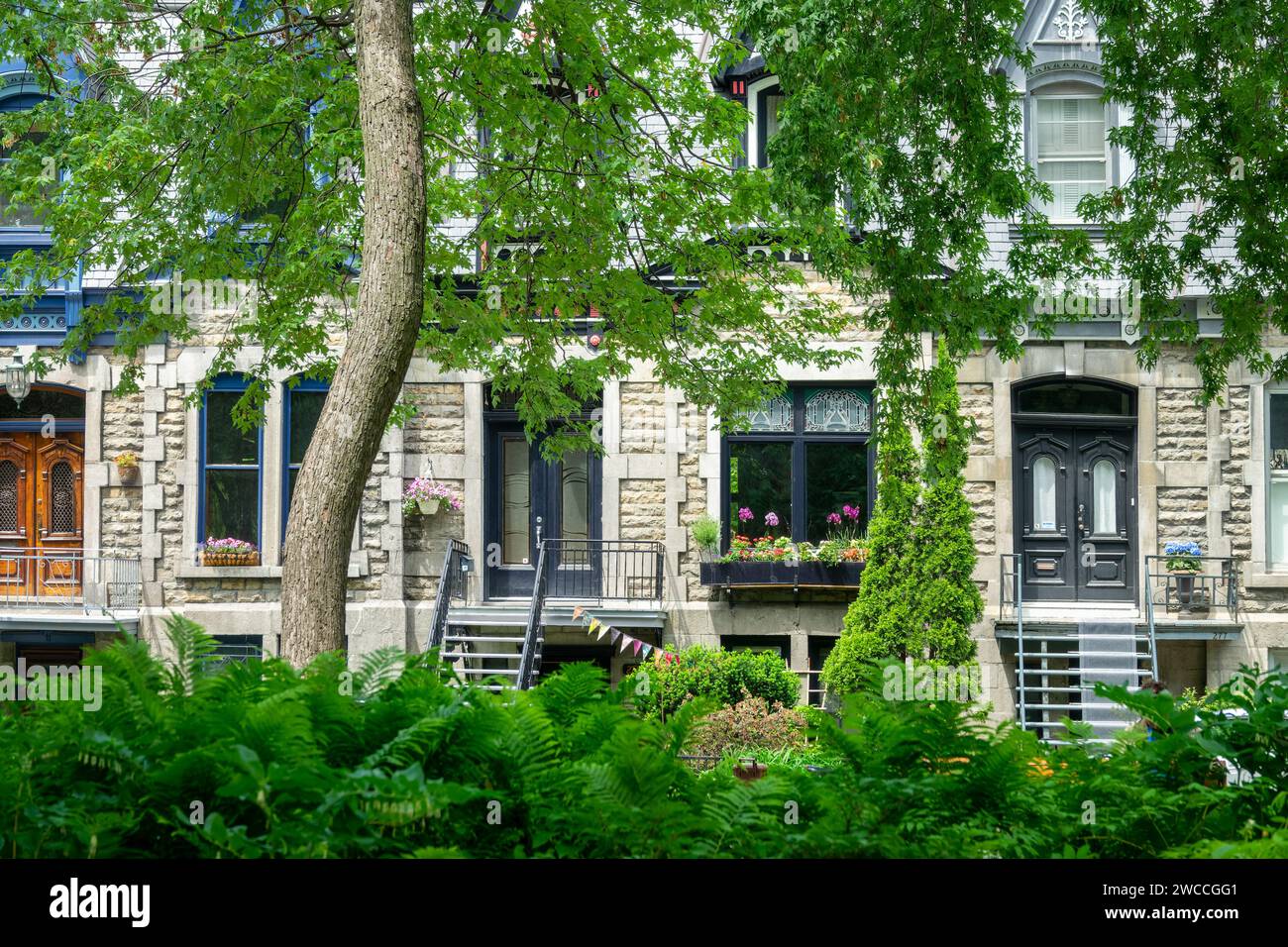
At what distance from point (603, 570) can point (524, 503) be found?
5.25ft

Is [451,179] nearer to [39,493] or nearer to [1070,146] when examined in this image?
[39,493]

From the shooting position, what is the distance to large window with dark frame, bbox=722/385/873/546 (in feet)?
53.4

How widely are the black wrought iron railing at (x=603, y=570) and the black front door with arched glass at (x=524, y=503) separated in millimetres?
173

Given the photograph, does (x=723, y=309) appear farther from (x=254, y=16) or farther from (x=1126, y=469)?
(x=1126, y=469)

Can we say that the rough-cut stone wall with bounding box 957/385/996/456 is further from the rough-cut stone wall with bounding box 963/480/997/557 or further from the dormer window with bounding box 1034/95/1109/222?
the dormer window with bounding box 1034/95/1109/222

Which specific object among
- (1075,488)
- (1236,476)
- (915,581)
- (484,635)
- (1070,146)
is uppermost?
(1070,146)

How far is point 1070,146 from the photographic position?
653 inches

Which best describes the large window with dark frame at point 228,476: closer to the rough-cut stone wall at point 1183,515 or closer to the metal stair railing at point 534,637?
the metal stair railing at point 534,637

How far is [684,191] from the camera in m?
11.2

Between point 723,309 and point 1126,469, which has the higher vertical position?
point 723,309

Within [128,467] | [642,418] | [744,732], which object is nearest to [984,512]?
[642,418]

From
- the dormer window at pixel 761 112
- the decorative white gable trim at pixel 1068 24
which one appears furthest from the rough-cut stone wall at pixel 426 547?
the decorative white gable trim at pixel 1068 24
